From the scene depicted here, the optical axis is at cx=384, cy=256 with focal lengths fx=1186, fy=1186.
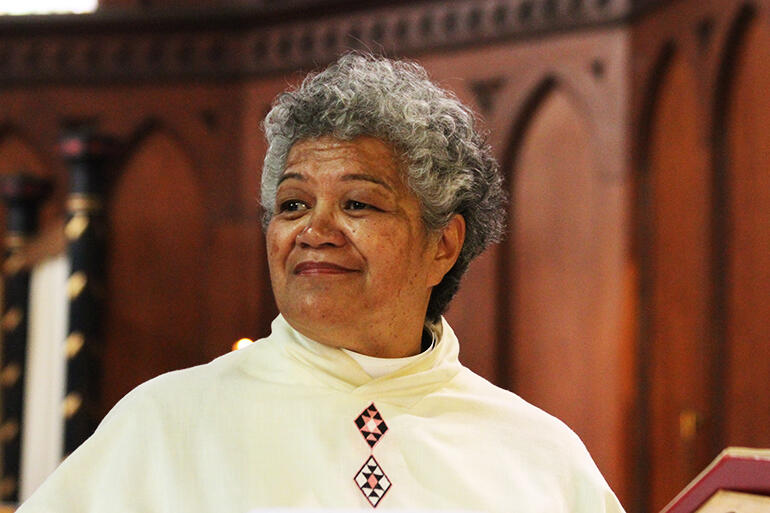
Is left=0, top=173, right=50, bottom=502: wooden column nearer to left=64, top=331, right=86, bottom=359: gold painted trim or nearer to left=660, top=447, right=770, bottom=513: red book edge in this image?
left=64, top=331, right=86, bottom=359: gold painted trim

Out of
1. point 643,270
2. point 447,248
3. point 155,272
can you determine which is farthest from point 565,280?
point 447,248

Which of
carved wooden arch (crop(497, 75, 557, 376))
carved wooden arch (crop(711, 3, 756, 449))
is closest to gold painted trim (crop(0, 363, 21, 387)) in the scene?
carved wooden arch (crop(497, 75, 557, 376))

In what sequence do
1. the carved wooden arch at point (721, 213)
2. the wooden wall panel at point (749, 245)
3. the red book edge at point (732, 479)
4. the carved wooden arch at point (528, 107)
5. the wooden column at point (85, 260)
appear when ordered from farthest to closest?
the wooden column at point (85, 260), the carved wooden arch at point (528, 107), the carved wooden arch at point (721, 213), the wooden wall panel at point (749, 245), the red book edge at point (732, 479)

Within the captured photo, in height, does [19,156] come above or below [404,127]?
above

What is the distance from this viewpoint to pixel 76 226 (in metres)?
5.66

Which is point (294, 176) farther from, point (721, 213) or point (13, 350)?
point (13, 350)

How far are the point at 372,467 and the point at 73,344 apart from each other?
151 inches

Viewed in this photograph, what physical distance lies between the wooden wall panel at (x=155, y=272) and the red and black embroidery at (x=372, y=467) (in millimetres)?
3900

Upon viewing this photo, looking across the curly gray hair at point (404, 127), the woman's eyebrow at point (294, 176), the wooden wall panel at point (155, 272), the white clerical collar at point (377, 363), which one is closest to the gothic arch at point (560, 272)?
the wooden wall panel at point (155, 272)

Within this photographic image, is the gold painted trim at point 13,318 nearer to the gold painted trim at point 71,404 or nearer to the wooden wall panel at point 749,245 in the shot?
the gold painted trim at point 71,404

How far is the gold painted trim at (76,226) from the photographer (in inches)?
222

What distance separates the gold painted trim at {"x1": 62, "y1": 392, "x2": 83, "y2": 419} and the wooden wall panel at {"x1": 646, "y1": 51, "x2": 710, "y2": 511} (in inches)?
102

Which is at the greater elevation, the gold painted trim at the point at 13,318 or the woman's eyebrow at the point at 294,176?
the woman's eyebrow at the point at 294,176

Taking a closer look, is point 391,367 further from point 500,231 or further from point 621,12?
point 621,12
